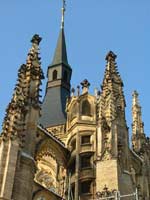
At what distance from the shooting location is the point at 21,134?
52.0ft

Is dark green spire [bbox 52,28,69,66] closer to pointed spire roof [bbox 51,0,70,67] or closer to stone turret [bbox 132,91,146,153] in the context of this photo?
pointed spire roof [bbox 51,0,70,67]

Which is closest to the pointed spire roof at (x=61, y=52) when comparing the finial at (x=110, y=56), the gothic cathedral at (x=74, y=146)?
the gothic cathedral at (x=74, y=146)

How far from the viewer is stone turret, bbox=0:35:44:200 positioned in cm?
1441

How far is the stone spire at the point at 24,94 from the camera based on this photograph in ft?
52.3

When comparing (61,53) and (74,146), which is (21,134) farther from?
(61,53)

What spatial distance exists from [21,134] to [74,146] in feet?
22.6

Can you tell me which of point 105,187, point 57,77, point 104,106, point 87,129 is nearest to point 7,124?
point 105,187

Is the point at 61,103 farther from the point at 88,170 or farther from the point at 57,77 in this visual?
the point at 88,170

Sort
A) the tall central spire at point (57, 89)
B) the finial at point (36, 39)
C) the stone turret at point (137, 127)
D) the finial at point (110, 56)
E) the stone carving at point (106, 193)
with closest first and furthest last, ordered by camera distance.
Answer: the stone carving at point (106, 193) < the finial at point (36, 39) < the finial at point (110, 56) < the stone turret at point (137, 127) < the tall central spire at point (57, 89)

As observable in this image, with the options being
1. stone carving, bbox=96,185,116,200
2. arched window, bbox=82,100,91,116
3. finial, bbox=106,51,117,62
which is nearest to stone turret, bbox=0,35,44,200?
stone carving, bbox=96,185,116,200

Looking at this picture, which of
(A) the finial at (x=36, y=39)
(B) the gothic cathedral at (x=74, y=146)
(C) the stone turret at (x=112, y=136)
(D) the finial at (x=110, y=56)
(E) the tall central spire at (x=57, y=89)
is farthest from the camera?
(E) the tall central spire at (x=57, y=89)

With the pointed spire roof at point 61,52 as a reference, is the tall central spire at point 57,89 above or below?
below

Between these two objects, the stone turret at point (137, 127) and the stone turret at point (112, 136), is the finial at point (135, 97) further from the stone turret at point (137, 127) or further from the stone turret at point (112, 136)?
the stone turret at point (112, 136)

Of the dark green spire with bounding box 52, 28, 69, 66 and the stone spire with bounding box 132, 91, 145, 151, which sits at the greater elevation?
the dark green spire with bounding box 52, 28, 69, 66
